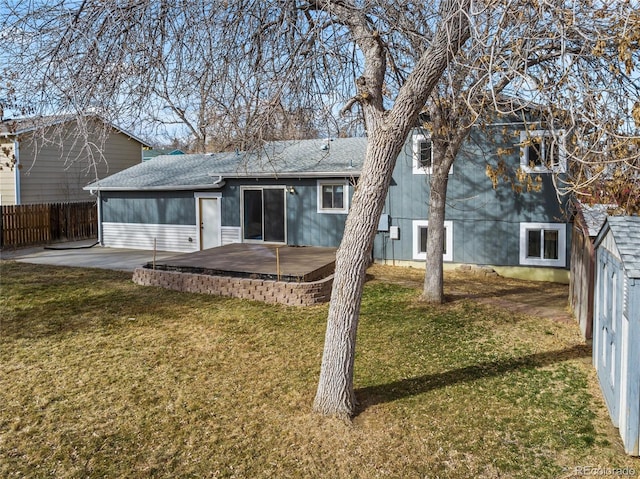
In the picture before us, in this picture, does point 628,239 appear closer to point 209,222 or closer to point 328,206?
point 328,206

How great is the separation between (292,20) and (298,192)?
8592mm

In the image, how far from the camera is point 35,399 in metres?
5.68

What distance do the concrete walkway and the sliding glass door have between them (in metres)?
2.51

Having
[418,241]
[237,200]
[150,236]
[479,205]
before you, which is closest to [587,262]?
[479,205]

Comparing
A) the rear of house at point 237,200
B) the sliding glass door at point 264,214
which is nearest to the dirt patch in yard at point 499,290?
the rear of house at point 237,200

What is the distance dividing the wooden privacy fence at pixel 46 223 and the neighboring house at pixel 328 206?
216cm

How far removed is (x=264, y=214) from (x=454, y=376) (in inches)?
392

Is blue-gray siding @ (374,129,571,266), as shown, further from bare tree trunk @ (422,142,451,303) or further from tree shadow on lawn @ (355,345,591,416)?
tree shadow on lawn @ (355,345,591,416)

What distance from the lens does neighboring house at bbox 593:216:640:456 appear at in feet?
14.9

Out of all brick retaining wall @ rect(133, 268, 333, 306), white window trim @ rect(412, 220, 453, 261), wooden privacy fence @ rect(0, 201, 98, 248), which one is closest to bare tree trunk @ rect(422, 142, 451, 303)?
brick retaining wall @ rect(133, 268, 333, 306)

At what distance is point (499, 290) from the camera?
11.4 m

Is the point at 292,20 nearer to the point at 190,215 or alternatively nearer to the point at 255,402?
the point at 255,402

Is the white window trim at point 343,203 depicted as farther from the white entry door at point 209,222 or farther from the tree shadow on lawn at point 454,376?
the tree shadow on lawn at point 454,376

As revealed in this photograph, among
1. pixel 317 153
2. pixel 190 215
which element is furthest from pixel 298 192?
pixel 190 215
